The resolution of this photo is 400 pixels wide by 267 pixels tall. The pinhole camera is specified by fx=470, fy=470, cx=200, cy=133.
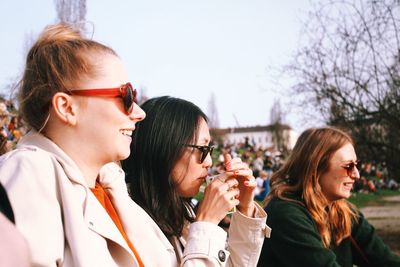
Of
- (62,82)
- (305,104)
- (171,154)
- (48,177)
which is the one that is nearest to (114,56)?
(62,82)

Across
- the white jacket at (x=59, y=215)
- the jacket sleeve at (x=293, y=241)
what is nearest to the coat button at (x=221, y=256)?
the white jacket at (x=59, y=215)

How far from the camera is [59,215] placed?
142 cm

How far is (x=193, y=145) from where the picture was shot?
233 centimetres

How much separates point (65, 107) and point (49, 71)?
15 centimetres

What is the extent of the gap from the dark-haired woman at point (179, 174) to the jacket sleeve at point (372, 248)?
141 cm

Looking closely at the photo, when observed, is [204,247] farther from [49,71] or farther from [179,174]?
[49,71]

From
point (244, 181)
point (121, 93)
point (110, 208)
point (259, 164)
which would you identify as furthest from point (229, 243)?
point (259, 164)

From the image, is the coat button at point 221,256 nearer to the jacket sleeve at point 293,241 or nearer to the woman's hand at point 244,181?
the woman's hand at point 244,181

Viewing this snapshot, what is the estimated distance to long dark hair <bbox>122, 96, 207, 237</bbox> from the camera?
90.7 inches

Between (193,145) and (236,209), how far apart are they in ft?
1.37

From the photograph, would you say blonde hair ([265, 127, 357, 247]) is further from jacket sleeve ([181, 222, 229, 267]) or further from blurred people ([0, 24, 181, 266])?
blurred people ([0, 24, 181, 266])

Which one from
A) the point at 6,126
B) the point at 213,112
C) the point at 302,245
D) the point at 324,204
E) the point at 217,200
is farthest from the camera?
the point at 213,112

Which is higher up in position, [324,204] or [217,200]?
[217,200]

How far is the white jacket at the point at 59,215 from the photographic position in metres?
1.34
